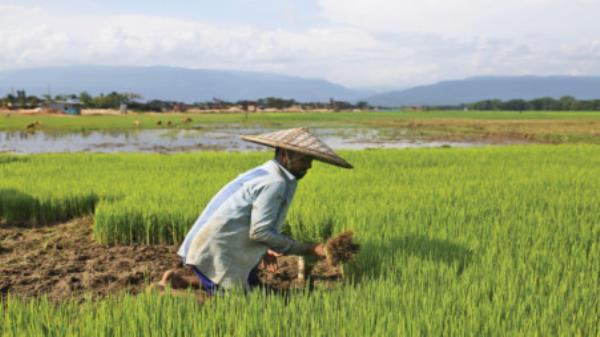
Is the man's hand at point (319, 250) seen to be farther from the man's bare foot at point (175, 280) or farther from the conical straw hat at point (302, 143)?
the man's bare foot at point (175, 280)

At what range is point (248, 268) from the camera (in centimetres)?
272

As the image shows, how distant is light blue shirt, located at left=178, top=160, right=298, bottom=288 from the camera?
2.52 meters

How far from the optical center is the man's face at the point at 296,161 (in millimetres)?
2566

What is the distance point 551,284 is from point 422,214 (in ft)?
5.35

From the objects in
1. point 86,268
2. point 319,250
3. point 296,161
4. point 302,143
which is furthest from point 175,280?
point 86,268

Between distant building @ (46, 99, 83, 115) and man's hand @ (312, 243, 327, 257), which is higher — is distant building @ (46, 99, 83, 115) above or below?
above

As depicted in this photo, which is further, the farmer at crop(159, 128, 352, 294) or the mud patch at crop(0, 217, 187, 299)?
the mud patch at crop(0, 217, 187, 299)

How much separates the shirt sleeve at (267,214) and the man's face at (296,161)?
13cm

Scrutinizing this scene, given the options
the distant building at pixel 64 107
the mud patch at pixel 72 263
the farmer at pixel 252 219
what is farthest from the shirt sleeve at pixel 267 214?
the distant building at pixel 64 107

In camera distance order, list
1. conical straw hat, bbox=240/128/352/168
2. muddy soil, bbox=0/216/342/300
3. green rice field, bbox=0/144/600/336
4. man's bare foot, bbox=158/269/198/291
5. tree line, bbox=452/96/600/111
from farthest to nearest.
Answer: tree line, bbox=452/96/600/111, muddy soil, bbox=0/216/342/300, man's bare foot, bbox=158/269/198/291, conical straw hat, bbox=240/128/352/168, green rice field, bbox=0/144/600/336

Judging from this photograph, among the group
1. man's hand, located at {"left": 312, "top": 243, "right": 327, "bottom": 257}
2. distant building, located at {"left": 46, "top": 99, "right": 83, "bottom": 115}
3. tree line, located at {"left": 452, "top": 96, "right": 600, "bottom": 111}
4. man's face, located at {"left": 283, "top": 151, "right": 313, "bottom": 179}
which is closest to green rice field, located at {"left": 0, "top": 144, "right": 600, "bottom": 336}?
man's hand, located at {"left": 312, "top": 243, "right": 327, "bottom": 257}

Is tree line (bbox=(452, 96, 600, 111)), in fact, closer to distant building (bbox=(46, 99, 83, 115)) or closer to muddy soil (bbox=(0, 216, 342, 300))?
distant building (bbox=(46, 99, 83, 115))

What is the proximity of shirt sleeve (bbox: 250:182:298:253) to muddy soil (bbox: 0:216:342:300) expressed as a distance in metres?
0.56

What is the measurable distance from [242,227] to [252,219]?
11 centimetres
